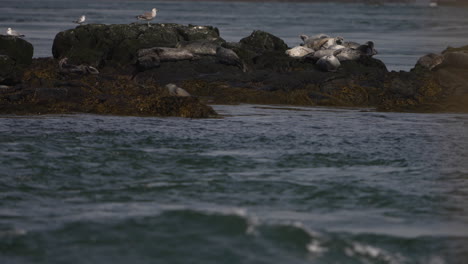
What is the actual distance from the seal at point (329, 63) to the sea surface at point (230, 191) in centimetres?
586

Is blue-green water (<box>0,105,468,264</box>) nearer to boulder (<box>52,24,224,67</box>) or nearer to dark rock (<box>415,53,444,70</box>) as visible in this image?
dark rock (<box>415,53,444,70</box>)

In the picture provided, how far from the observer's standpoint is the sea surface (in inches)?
267

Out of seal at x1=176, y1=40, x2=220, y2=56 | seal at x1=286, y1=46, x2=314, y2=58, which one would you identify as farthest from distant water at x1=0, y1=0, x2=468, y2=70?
seal at x1=176, y1=40, x2=220, y2=56

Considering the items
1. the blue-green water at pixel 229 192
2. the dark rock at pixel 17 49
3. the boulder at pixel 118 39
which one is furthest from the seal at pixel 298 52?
the blue-green water at pixel 229 192

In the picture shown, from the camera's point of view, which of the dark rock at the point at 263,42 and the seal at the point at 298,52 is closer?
the seal at the point at 298,52

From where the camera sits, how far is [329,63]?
65.9 ft

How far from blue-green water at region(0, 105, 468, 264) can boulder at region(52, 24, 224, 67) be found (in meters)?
7.86

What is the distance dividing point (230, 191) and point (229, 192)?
→ 0.05 m

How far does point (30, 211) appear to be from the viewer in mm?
7984

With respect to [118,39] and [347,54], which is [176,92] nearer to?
[347,54]

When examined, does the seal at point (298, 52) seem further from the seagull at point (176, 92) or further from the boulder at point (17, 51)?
the boulder at point (17, 51)

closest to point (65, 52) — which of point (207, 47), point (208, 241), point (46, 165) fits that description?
point (207, 47)

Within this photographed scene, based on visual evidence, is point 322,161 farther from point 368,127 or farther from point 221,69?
point 221,69

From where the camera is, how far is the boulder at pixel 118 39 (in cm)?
2183
